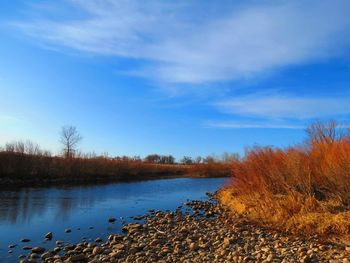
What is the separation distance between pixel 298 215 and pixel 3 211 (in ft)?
55.6

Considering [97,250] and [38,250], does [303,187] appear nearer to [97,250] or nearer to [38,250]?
[97,250]

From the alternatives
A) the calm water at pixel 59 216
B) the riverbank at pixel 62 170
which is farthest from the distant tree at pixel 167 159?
the calm water at pixel 59 216

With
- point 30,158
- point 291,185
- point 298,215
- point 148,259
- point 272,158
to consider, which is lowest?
point 148,259

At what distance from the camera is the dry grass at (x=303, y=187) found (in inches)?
508

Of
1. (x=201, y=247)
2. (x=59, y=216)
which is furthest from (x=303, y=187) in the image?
(x=59, y=216)

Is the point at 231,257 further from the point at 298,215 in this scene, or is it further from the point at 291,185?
the point at 291,185

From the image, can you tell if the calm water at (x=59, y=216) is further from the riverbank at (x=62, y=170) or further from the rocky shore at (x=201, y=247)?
the riverbank at (x=62, y=170)

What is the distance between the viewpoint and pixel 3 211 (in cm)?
2098

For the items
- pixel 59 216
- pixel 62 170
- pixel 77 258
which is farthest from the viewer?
pixel 62 170

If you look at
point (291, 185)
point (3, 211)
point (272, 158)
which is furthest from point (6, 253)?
point (272, 158)

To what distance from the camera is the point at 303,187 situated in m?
15.2

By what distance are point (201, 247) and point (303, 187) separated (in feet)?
19.0

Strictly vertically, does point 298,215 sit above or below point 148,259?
above

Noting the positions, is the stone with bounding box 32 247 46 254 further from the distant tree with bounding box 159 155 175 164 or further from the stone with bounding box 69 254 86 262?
the distant tree with bounding box 159 155 175 164
